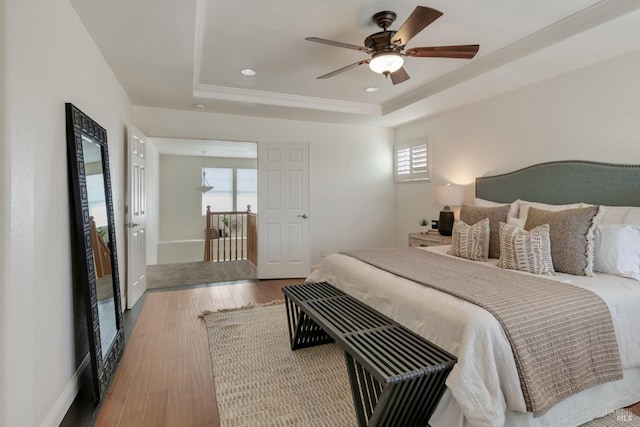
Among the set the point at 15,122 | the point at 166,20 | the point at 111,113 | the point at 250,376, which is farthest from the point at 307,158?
the point at 15,122

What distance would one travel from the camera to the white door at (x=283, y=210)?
4.79 meters

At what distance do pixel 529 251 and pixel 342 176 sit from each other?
3.33 meters

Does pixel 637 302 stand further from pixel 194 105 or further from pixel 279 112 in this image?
pixel 194 105

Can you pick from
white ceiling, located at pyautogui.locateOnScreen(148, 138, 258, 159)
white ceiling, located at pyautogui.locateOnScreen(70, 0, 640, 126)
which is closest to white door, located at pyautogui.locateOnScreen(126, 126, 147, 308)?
white ceiling, located at pyautogui.locateOnScreen(70, 0, 640, 126)

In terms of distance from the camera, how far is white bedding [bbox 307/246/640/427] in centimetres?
141

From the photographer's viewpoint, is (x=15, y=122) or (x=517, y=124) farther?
(x=517, y=124)

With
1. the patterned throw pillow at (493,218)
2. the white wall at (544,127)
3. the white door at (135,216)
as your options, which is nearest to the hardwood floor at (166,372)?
the white door at (135,216)

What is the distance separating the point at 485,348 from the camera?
144 centimetres

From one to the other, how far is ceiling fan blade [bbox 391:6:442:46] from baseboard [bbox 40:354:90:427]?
2.95m

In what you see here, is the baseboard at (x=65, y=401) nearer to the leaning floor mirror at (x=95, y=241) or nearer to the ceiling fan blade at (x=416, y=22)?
the leaning floor mirror at (x=95, y=241)

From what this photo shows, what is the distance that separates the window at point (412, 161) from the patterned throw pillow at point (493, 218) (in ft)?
5.66

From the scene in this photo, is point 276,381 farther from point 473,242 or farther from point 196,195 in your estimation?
point 196,195

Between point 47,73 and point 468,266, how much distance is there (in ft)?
9.26

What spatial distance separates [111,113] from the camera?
302 centimetres
